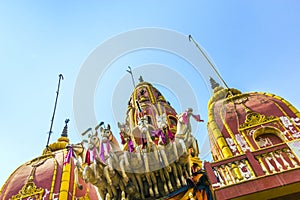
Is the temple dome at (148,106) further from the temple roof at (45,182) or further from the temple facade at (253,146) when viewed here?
the temple roof at (45,182)

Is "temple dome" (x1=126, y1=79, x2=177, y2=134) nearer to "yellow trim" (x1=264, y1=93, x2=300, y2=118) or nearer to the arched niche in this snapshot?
the arched niche

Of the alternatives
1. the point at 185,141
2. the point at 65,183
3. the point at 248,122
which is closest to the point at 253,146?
the point at 248,122

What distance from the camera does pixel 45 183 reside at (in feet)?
40.7

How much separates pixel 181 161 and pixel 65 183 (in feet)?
21.6

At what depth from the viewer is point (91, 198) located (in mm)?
11695

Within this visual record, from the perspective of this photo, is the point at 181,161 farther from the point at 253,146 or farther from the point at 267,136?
the point at 267,136

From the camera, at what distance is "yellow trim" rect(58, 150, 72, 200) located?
37.1 feet

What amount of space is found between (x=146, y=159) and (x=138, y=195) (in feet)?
4.29

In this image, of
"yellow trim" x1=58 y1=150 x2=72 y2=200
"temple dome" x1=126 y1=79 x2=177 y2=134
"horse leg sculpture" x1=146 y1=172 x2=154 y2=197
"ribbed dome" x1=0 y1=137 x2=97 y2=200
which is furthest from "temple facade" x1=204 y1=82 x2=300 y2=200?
"yellow trim" x1=58 y1=150 x2=72 y2=200

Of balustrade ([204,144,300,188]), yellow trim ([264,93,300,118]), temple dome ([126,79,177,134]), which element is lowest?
balustrade ([204,144,300,188])

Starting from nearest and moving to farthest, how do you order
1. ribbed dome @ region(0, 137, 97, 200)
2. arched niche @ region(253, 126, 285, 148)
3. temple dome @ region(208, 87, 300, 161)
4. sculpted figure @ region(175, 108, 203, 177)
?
sculpted figure @ region(175, 108, 203, 177) < arched niche @ region(253, 126, 285, 148) < temple dome @ region(208, 87, 300, 161) < ribbed dome @ region(0, 137, 97, 200)

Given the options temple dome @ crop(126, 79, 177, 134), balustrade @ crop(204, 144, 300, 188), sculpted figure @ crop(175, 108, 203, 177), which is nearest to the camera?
balustrade @ crop(204, 144, 300, 188)

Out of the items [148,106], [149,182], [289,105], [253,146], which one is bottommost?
[149,182]

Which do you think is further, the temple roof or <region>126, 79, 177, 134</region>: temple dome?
<region>126, 79, 177, 134</region>: temple dome
